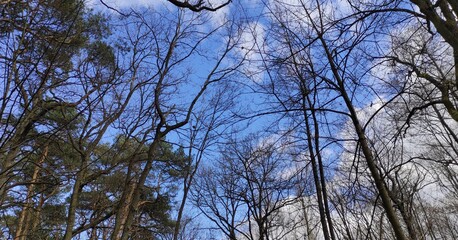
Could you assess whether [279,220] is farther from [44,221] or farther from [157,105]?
[44,221]

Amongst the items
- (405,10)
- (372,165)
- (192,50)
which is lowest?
(372,165)

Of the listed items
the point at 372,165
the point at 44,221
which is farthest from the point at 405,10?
the point at 44,221

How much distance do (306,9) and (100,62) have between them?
541cm

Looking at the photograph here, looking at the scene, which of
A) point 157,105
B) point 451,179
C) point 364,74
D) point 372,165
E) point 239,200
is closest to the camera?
point 372,165

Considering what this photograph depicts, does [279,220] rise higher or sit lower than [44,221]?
lower

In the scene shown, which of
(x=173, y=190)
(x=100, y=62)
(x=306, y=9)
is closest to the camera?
(x=306, y=9)

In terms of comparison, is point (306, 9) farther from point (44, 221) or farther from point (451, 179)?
point (451, 179)

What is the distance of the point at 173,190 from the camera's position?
54.9ft

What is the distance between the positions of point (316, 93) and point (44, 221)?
12865mm

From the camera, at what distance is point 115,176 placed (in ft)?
40.8

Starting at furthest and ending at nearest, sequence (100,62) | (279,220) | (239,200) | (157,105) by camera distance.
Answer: (279,220), (239,200), (100,62), (157,105)

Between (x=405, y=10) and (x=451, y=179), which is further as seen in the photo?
(x=451, y=179)

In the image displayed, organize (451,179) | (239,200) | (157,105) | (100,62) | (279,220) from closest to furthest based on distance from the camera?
(157,105)
(100,62)
(239,200)
(279,220)
(451,179)

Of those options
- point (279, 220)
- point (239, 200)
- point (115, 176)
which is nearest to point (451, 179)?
point (279, 220)
